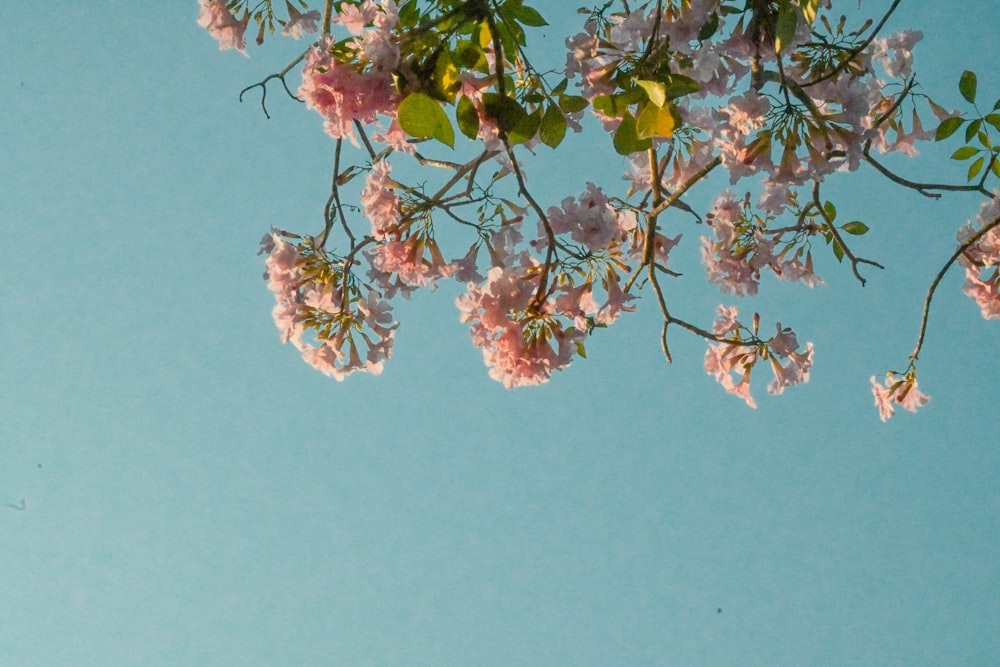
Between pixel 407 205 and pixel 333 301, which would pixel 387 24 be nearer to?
pixel 407 205

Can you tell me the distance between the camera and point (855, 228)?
2.71 m

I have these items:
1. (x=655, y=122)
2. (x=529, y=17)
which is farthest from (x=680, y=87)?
(x=529, y=17)

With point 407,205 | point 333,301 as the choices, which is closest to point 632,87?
point 407,205

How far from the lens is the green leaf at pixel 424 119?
1.61 meters

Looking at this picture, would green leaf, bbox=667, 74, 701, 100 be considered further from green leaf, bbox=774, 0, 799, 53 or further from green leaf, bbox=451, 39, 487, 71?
green leaf, bbox=451, 39, 487, 71

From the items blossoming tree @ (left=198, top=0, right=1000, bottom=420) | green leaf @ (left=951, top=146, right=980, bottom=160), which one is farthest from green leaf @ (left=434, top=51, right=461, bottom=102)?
green leaf @ (left=951, top=146, right=980, bottom=160)

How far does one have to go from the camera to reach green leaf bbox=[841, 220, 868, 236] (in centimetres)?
269

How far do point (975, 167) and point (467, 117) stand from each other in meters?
1.50

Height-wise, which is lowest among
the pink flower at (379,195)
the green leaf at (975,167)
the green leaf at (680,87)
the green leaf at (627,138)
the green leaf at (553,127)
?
the green leaf at (627,138)

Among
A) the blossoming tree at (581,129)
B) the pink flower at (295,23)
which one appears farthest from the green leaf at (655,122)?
the pink flower at (295,23)

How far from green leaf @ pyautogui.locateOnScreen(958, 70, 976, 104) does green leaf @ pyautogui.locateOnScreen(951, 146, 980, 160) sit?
19 centimetres

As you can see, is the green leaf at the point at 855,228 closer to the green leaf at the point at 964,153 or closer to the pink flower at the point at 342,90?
the green leaf at the point at 964,153

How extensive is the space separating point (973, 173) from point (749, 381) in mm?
816

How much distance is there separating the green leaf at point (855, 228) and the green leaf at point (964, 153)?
1.01 ft
